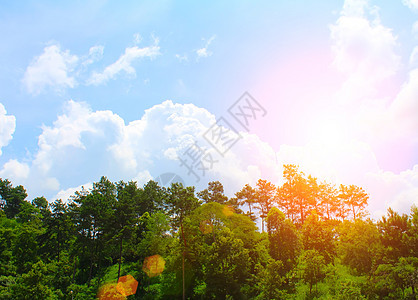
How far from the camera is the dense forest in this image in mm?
26672

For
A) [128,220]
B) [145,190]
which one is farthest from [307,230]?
[145,190]

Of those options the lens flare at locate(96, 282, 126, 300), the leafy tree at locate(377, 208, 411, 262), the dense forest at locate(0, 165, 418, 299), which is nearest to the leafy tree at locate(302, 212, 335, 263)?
the dense forest at locate(0, 165, 418, 299)

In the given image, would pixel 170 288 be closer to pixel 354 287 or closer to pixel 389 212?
pixel 354 287

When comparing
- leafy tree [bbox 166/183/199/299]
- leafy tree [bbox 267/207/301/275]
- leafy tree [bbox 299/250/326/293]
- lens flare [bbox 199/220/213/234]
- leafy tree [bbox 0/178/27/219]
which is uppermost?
leafy tree [bbox 0/178/27/219]

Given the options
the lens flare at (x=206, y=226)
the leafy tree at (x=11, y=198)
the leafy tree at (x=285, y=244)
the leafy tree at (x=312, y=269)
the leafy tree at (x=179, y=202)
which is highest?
the leafy tree at (x=11, y=198)

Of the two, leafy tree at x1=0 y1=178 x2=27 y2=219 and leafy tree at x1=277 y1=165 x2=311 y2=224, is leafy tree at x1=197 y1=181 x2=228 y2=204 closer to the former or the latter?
leafy tree at x1=277 y1=165 x2=311 y2=224

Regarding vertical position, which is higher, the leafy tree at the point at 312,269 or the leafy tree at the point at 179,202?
the leafy tree at the point at 179,202

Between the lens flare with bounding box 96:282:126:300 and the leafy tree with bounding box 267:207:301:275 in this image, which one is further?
the lens flare with bounding box 96:282:126:300

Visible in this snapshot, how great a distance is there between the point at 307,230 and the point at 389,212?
1211cm

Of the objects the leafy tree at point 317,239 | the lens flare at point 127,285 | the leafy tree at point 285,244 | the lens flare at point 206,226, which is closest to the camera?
the leafy tree at point 285,244

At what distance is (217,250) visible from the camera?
34.6 meters

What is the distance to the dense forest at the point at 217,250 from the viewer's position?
2667 cm

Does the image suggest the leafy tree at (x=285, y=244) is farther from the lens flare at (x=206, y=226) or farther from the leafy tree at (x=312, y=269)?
the lens flare at (x=206, y=226)

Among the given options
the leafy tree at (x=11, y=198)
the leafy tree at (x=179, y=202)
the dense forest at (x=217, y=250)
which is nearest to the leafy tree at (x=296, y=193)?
the dense forest at (x=217, y=250)
